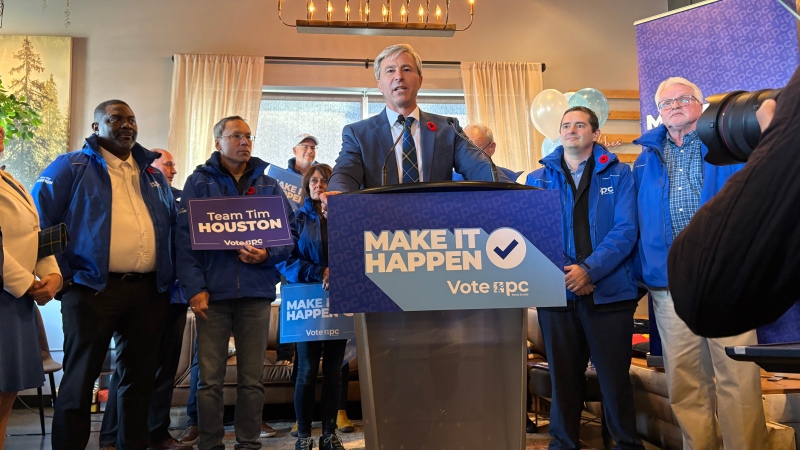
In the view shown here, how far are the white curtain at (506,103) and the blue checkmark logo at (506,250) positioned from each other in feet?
17.9

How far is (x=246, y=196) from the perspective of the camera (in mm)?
3295

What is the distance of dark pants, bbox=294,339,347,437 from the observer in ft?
11.8

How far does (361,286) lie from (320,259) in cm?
226

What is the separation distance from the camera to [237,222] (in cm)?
326

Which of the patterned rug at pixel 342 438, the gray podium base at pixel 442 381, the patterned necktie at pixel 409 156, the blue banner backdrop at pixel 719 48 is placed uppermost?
the blue banner backdrop at pixel 719 48

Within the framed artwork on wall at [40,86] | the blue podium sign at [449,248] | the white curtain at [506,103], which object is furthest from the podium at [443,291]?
the framed artwork on wall at [40,86]

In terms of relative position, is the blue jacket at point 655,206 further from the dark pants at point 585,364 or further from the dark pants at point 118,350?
the dark pants at point 118,350

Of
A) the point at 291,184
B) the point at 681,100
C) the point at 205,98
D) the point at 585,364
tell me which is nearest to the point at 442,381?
the point at 585,364

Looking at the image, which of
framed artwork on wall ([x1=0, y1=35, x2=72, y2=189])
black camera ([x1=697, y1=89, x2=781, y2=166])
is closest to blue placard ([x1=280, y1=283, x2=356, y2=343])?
black camera ([x1=697, y1=89, x2=781, y2=166])

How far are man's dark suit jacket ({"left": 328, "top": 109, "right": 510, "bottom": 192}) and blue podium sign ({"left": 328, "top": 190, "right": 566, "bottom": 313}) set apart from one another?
671 millimetres

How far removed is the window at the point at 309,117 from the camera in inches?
279

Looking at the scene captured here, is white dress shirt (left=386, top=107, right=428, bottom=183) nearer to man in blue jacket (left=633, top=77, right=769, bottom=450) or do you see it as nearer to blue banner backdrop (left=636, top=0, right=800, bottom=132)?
man in blue jacket (left=633, top=77, right=769, bottom=450)

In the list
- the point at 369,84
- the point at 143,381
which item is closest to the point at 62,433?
the point at 143,381

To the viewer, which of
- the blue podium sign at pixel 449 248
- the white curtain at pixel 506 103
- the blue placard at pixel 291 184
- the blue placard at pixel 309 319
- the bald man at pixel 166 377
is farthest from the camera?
the white curtain at pixel 506 103
